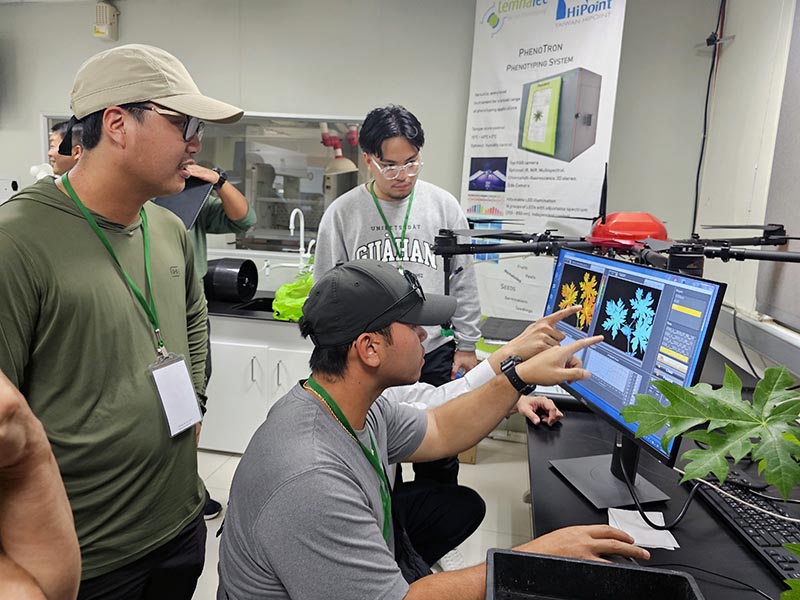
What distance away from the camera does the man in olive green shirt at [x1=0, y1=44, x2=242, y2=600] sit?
108 cm

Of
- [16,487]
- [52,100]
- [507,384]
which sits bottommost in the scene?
[507,384]

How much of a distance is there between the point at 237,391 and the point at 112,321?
1969 mm

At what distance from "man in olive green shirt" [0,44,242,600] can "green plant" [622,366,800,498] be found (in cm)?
104

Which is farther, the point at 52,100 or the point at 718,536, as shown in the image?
the point at 52,100

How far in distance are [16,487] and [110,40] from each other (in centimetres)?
431

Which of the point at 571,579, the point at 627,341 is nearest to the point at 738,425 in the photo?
the point at 571,579

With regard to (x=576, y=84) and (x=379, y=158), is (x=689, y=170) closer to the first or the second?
(x=576, y=84)

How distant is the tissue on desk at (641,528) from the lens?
101cm

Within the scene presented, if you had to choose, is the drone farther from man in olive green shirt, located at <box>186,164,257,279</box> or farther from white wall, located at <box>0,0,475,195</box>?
white wall, located at <box>0,0,475,195</box>

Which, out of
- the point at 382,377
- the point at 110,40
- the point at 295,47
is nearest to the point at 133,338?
the point at 382,377

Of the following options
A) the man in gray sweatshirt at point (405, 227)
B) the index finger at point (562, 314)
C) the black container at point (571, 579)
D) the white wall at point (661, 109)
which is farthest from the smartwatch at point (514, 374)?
the white wall at point (661, 109)

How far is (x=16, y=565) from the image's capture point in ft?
1.43

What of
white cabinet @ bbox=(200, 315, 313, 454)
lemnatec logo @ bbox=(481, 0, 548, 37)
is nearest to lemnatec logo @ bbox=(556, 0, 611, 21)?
lemnatec logo @ bbox=(481, 0, 548, 37)

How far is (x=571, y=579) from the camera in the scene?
66 cm
